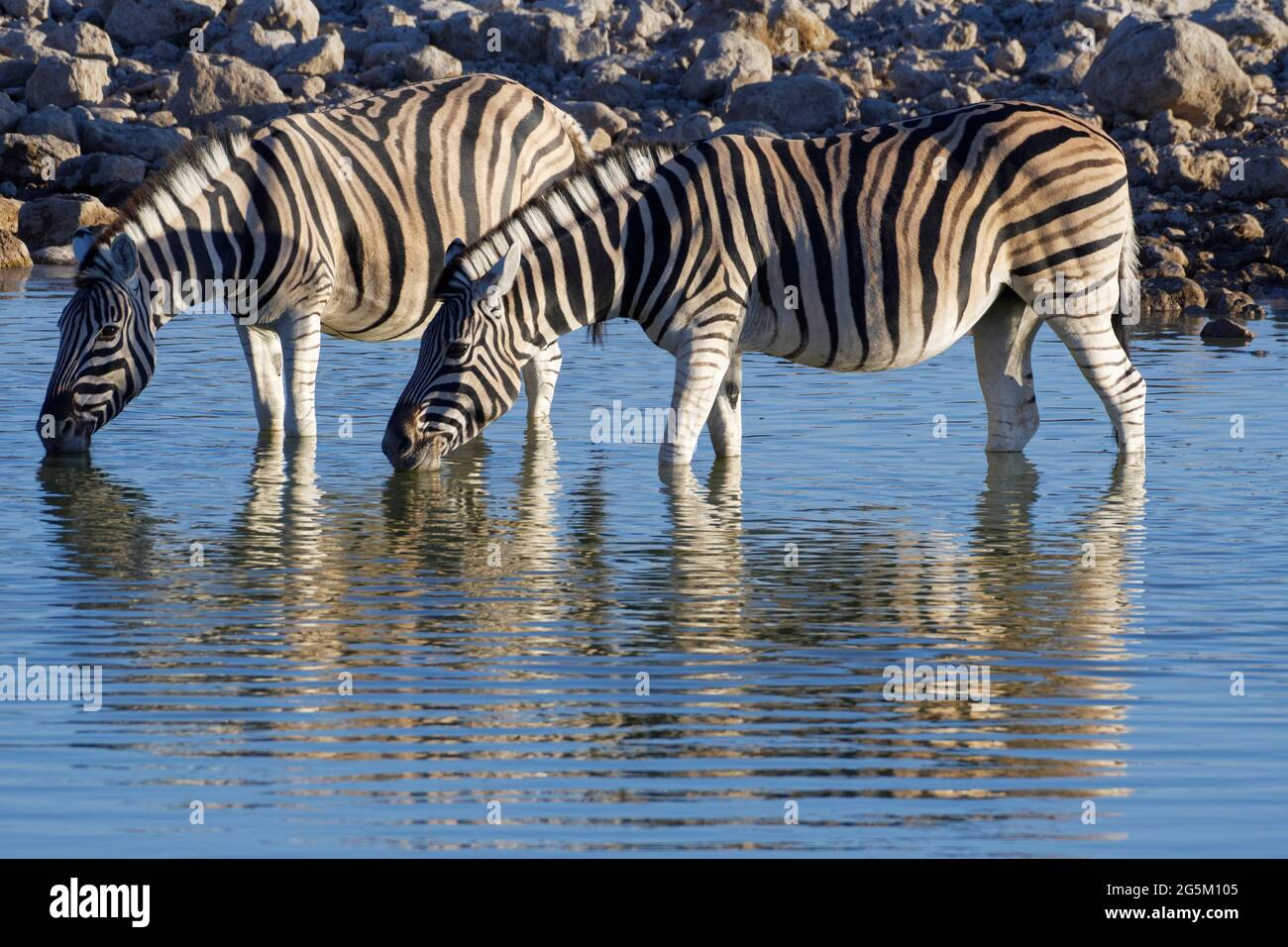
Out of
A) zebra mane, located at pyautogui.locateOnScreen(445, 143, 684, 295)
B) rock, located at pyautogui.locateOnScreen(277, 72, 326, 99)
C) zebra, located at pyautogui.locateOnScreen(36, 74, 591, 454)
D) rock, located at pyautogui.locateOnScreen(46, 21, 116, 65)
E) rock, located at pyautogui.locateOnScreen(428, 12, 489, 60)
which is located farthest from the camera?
rock, located at pyautogui.locateOnScreen(46, 21, 116, 65)

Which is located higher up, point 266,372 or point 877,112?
point 877,112

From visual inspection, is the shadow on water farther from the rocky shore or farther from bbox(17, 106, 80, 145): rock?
bbox(17, 106, 80, 145): rock

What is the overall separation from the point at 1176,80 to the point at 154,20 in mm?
18111

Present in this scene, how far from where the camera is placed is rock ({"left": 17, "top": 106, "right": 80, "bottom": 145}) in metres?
31.3

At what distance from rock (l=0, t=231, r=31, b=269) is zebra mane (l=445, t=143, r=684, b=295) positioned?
15565mm

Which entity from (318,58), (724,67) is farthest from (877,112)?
(318,58)

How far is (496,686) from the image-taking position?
8.49m

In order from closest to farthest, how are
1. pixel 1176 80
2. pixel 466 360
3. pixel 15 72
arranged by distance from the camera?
pixel 466 360
pixel 1176 80
pixel 15 72

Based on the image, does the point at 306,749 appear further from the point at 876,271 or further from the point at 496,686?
the point at 876,271

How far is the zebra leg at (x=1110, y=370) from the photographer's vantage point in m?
13.6

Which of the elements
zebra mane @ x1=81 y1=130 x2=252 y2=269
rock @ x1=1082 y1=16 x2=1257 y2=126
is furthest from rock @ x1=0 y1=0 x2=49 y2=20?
zebra mane @ x1=81 y1=130 x2=252 y2=269

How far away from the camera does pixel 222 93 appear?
3262 centimetres

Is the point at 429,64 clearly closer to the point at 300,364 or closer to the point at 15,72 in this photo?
the point at 15,72
